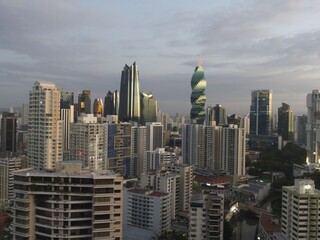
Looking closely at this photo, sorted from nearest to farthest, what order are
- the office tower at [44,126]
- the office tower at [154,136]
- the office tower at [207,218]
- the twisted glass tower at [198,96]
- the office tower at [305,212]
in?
the office tower at [305,212] < the office tower at [207,218] < the office tower at [44,126] < the office tower at [154,136] < the twisted glass tower at [198,96]

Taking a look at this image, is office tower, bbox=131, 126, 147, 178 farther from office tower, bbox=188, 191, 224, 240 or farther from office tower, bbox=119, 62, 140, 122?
office tower, bbox=119, 62, 140, 122

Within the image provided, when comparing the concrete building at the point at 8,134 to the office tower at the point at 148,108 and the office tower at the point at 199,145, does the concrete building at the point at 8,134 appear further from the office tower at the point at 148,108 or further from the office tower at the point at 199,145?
the office tower at the point at 148,108

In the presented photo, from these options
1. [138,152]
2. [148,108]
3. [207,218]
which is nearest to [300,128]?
[148,108]

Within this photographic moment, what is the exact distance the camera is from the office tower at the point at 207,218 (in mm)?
8516

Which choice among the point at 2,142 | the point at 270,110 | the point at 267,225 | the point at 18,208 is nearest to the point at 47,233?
the point at 18,208

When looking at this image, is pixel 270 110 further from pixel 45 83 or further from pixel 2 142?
pixel 45 83

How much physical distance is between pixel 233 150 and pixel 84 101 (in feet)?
54.6

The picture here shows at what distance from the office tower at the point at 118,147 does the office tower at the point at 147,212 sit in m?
6.07

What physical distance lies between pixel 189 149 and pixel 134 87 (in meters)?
13.2

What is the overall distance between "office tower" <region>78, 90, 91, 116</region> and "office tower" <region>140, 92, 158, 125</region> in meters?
6.22

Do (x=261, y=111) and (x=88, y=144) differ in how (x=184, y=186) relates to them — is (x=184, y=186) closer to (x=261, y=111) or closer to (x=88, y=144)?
(x=88, y=144)

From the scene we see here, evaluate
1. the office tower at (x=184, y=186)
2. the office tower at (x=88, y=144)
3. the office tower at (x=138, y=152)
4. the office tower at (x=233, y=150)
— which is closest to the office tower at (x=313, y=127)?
the office tower at (x=233, y=150)

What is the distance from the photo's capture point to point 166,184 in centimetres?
1152

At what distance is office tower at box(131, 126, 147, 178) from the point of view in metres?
19.0
